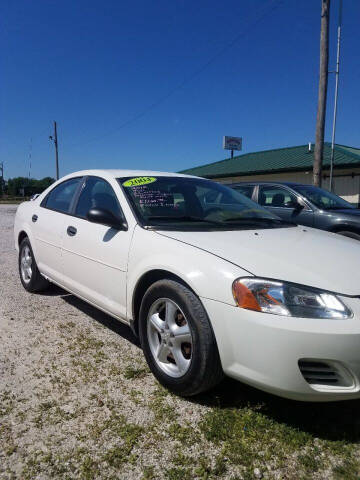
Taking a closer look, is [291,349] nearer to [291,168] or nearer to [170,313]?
[170,313]

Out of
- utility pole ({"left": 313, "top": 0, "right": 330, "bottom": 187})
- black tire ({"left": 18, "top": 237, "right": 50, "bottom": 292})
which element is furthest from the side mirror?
utility pole ({"left": 313, "top": 0, "right": 330, "bottom": 187})

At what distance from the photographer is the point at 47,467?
173 centimetres

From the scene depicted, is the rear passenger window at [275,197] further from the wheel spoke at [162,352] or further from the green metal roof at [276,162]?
the green metal roof at [276,162]

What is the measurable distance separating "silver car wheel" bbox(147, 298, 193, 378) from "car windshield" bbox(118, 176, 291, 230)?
2.02ft

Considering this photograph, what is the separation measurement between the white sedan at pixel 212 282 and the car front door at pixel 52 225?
0.05 meters

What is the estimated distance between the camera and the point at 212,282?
2047 mm

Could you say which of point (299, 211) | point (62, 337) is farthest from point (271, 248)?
point (299, 211)

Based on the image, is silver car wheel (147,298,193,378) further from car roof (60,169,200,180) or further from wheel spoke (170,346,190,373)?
car roof (60,169,200,180)

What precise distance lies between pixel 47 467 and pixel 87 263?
161 centimetres

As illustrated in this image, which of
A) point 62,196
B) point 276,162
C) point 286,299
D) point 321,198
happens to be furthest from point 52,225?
point 276,162

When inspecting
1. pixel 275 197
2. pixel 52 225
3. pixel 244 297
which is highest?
pixel 275 197

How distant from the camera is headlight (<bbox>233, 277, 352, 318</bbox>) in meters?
1.86

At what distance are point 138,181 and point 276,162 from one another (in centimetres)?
1792

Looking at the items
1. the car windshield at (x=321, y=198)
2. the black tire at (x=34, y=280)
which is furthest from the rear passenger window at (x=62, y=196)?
the car windshield at (x=321, y=198)
